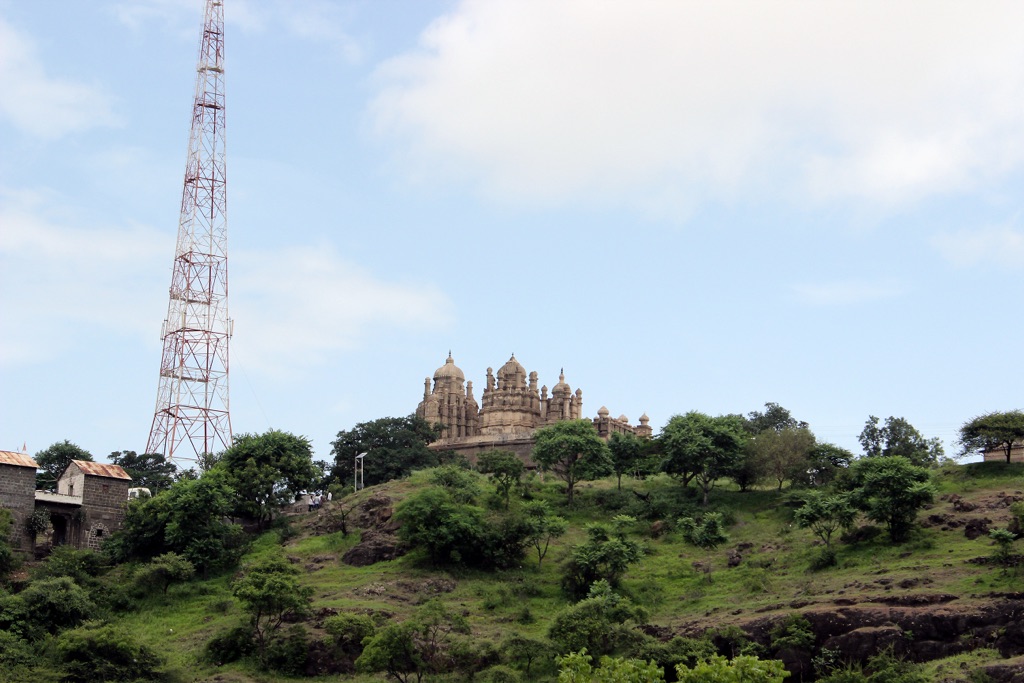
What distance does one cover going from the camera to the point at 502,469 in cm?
7225

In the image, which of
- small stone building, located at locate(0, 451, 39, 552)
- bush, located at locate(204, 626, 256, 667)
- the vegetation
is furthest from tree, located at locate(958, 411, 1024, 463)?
small stone building, located at locate(0, 451, 39, 552)

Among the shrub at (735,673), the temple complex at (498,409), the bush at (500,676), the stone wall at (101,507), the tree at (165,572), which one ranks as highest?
the temple complex at (498,409)

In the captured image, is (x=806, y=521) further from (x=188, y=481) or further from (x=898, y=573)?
(x=188, y=481)

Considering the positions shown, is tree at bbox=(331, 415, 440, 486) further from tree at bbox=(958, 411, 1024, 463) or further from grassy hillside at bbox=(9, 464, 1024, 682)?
tree at bbox=(958, 411, 1024, 463)

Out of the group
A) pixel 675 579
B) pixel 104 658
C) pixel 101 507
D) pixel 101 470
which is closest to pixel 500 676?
pixel 675 579

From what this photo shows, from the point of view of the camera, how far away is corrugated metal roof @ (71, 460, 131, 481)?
2751 inches

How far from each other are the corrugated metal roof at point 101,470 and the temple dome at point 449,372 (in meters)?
40.8

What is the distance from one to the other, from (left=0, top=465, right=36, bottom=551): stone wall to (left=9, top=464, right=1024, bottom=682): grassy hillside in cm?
507

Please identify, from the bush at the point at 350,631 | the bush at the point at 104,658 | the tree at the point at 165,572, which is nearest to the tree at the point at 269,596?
the bush at the point at 350,631

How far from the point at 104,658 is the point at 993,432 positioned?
43.5m

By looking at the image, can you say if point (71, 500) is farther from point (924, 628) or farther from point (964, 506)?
point (964, 506)

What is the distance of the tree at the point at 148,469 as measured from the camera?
79.7m

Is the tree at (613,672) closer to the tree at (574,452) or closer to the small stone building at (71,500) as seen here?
the tree at (574,452)

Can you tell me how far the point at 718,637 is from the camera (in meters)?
53.9
